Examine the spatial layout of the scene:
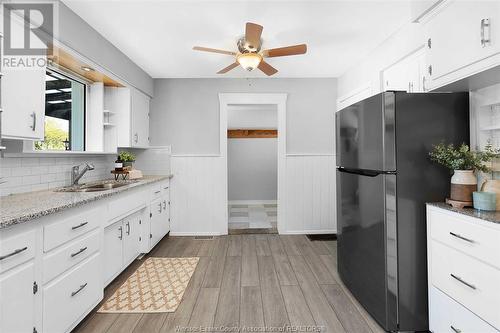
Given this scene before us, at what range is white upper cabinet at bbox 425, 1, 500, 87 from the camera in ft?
4.38

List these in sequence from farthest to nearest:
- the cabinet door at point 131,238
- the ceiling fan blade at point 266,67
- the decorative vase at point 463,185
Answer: the ceiling fan blade at point 266,67, the cabinet door at point 131,238, the decorative vase at point 463,185

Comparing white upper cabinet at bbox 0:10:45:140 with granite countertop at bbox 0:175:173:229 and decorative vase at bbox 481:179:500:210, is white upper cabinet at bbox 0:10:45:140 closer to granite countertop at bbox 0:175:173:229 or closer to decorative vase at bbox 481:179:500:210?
granite countertop at bbox 0:175:173:229

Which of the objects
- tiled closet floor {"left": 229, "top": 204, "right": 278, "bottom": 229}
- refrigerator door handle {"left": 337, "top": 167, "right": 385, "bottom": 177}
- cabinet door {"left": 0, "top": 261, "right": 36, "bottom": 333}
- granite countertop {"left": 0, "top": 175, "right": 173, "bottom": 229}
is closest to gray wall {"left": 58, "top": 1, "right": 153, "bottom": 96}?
→ granite countertop {"left": 0, "top": 175, "right": 173, "bottom": 229}

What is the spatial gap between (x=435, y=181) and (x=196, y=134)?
3146 mm

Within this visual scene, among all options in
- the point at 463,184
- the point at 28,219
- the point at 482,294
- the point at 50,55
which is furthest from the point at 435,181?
the point at 50,55

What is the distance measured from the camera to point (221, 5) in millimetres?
2084

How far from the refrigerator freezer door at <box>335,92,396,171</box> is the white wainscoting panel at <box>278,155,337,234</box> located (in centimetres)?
168

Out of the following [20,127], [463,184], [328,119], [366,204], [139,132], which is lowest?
[366,204]

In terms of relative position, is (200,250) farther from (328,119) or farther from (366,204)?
(328,119)

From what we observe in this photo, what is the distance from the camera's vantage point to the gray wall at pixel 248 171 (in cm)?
664

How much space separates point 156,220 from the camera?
3.32 metres

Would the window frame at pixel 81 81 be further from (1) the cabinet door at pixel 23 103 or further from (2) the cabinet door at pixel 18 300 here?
(2) the cabinet door at pixel 18 300

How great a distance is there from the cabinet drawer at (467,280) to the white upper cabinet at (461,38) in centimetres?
104

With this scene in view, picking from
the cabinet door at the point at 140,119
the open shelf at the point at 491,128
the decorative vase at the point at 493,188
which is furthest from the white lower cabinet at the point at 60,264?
the open shelf at the point at 491,128
